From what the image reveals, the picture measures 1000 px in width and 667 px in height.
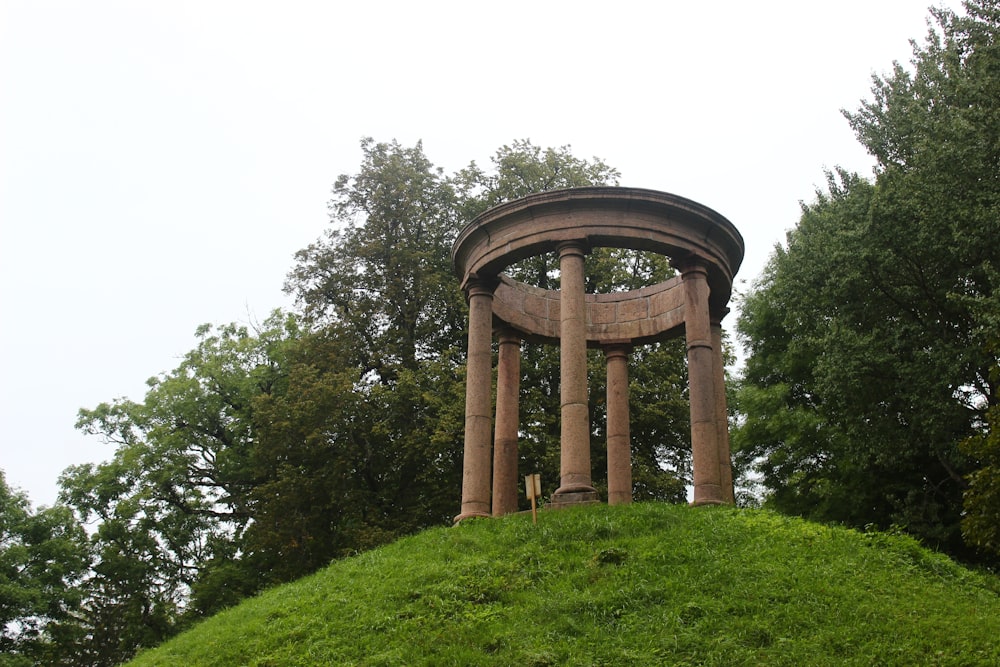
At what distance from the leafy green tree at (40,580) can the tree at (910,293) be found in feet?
93.5

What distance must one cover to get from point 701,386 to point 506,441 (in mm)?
5597

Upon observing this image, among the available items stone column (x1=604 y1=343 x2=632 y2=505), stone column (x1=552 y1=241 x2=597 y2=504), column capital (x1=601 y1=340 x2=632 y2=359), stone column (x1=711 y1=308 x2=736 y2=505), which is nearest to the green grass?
stone column (x1=552 y1=241 x2=597 y2=504)

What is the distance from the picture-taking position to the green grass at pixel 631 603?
489 inches

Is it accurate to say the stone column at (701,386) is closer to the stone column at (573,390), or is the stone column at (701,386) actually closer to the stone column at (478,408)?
the stone column at (573,390)

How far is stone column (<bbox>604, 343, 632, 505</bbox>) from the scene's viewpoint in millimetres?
25062

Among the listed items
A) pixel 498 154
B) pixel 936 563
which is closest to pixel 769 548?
pixel 936 563

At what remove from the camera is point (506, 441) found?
2414 centimetres

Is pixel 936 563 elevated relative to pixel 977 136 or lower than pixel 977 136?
lower

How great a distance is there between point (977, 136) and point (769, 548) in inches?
525

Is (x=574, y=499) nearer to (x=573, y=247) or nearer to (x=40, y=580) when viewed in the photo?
(x=573, y=247)

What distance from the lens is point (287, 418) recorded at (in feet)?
102

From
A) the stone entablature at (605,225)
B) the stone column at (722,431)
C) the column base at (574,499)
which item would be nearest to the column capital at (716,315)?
the stone column at (722,431)

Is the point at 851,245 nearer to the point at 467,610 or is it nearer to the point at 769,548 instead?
the point at 769,548

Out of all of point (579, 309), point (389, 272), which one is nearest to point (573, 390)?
point (579, 309)
